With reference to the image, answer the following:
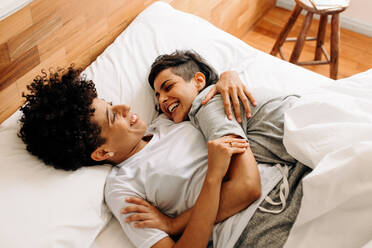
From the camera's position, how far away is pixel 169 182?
42.9 inches

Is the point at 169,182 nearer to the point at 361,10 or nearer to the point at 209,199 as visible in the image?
the point at 209,199

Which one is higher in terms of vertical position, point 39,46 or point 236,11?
point 39,46

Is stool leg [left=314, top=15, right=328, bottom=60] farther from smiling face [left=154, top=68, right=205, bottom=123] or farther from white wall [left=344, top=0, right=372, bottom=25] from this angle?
smiling face [left=154, top=68, right=205, bottom=123]

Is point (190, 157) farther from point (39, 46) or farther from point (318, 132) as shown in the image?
point (39, 46)

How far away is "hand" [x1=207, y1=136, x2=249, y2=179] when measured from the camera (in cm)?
103

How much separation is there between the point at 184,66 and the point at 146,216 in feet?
1.80

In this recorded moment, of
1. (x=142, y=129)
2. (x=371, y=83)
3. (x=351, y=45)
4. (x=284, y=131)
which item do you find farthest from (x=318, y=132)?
(x=351, y=45)

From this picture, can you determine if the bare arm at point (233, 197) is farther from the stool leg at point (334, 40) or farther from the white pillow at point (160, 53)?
the stool leg at point (334, 40)

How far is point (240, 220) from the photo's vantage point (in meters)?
1.03

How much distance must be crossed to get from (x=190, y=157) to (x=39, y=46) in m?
0.58

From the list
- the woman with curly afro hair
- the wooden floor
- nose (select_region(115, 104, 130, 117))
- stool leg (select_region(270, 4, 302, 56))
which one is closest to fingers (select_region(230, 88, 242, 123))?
the woman with curly afro hair

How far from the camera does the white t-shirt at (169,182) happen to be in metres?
1.03

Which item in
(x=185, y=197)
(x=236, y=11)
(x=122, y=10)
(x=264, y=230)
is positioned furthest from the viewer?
(x=236, y=11)

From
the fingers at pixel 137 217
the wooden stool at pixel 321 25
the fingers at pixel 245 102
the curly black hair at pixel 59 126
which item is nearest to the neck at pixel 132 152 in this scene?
the curly black hair at pixel 59 126
